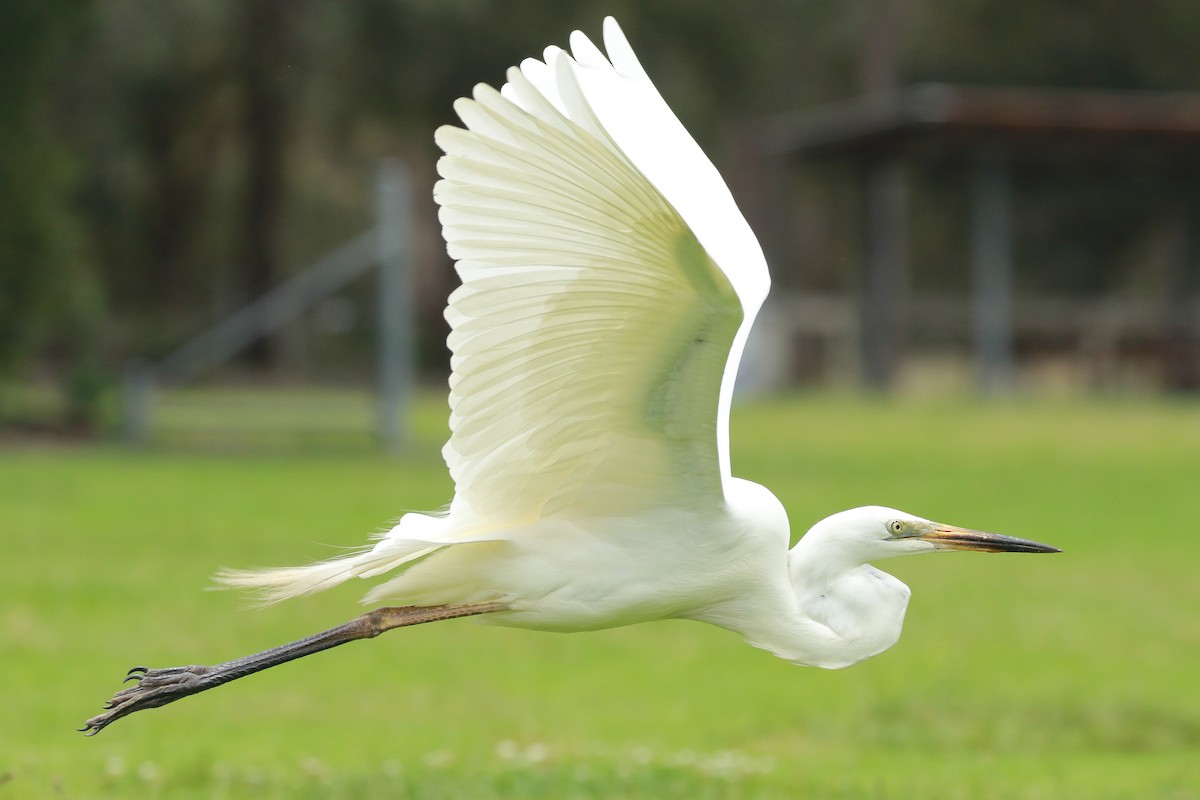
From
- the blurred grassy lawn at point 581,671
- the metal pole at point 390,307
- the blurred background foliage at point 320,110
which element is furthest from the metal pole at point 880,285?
the metal pole at point 390,307

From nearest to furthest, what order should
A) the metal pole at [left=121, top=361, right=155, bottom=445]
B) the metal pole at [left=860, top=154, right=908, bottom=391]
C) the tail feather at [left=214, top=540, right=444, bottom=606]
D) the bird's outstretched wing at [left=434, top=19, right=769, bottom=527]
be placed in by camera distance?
the bird's outstretched wing at [left=434, top=19, right=769, bottom=527]
the tail feather at [left=214, top=540, right=444, bottom=606]
the metal pole at [left=121, top=361, right=155, bottom=445]
the metal pole at [left=860, top=154, right=908, bottom=391]

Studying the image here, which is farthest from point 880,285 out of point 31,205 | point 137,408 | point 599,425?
point 599,425

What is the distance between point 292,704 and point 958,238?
32101 mm

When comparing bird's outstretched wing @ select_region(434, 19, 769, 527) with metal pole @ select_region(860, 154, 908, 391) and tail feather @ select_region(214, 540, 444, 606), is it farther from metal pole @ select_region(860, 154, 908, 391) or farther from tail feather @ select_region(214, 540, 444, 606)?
metal pole @ select_region(860, 154, 908, 391)

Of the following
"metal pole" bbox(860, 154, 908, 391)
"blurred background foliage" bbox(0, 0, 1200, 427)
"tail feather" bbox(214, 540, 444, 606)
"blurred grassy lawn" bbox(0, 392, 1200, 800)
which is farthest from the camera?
"metal pole" bbox(860, 154, 908, 391)

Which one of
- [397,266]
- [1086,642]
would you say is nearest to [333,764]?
[1086,642]

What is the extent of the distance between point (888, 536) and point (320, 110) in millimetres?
27231

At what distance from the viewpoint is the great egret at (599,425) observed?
322 cm

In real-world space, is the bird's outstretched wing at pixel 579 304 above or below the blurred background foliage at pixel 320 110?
below

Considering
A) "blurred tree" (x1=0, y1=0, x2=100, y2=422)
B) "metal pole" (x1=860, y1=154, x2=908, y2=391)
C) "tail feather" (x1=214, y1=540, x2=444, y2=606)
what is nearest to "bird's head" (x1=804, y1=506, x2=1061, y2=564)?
"tail feather" (x1=214, y1=540, x2=444, y2=606)

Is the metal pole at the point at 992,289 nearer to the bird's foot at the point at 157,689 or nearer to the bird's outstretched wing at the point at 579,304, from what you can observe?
the bird's outstretched wing at the point at 579,304

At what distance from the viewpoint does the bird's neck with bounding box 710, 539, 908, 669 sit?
3.98 meters

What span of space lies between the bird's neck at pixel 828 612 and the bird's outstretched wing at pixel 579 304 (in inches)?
12.5

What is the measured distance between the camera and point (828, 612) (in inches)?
158
